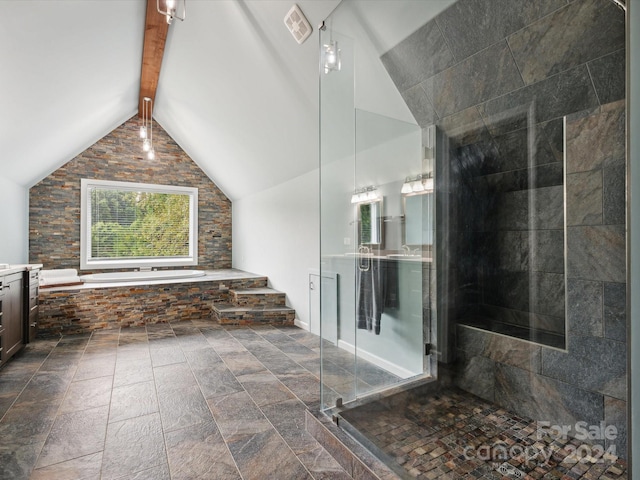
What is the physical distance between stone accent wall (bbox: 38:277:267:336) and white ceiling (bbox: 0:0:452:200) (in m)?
1.74

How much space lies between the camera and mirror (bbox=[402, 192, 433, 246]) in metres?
2.09

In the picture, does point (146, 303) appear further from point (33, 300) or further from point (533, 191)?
point (533, 191)

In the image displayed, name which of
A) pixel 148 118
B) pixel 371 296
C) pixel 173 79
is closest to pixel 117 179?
pixel 148 118

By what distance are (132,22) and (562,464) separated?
4724mm

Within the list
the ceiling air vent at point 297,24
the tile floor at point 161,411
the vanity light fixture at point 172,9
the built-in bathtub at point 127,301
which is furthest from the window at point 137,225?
the ceiling air vent at point 297,24

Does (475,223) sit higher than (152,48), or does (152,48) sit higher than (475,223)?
(152,48)

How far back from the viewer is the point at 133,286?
4691 millimetres

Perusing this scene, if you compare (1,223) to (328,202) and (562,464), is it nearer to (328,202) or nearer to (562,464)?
(328,202)

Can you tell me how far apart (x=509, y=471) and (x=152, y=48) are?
503 cm

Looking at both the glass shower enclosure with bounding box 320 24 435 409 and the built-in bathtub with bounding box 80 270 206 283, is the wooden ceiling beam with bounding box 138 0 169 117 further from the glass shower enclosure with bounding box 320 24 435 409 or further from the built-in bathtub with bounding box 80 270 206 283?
the built-in bathtub with bounding box 80 270 206 283

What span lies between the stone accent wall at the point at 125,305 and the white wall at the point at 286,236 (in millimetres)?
768

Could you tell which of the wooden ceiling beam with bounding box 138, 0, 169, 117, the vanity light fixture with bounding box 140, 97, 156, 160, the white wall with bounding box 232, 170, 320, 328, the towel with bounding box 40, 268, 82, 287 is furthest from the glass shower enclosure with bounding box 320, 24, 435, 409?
the vanity light fixture with bounding box 140, 97, 156, 160

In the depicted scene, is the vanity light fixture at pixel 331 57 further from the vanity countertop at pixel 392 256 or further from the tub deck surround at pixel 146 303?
the tub deck surround at pixel 146 303

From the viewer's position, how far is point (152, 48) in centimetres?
411
